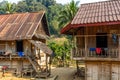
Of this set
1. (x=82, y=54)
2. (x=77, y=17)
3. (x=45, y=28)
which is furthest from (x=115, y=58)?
(x=45, y=28)

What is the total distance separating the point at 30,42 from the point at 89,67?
32.0ft

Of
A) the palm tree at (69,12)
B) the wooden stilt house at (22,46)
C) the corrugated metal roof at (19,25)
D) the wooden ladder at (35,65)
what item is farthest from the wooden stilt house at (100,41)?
the palm tree at (69,12)

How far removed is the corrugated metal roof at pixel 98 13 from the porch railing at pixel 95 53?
2573mm

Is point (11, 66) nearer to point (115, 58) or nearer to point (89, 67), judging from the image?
point (89, 67)

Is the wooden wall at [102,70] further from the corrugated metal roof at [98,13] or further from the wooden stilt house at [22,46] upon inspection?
the wooden stilt house at [22,46]

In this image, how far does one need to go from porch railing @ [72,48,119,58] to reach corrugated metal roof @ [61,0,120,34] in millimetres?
2188

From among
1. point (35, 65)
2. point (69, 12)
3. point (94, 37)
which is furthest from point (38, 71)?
point (69, 12)

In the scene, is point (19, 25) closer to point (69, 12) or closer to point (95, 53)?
point (69, 12)

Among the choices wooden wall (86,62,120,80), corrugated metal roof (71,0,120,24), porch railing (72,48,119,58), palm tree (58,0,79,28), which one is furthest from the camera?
palm tree (58,0,79,28)

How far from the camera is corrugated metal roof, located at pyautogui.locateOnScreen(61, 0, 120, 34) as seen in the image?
56.2ft

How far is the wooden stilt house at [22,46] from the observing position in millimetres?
26109

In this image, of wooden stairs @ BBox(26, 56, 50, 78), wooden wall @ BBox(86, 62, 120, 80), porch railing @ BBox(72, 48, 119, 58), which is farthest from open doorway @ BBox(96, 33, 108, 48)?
wooden stairs @ BBox(26, 56, 50, 78)

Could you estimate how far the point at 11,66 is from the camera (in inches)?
1100

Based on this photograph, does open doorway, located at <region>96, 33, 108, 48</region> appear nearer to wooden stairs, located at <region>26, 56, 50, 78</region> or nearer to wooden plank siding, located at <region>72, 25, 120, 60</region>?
wooden plank siding, located at <region>72, 25, 120, 60</region>
